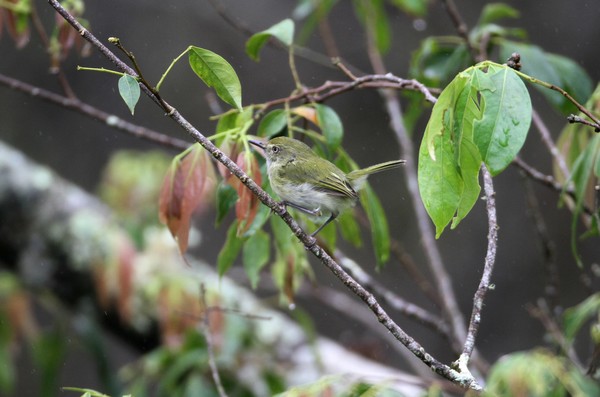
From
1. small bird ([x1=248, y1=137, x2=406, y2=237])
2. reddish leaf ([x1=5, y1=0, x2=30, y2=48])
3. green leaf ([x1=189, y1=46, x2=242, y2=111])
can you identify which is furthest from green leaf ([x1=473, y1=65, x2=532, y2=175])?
reddish leaf ([x1=5, y1=0, x2=30, y2=48])

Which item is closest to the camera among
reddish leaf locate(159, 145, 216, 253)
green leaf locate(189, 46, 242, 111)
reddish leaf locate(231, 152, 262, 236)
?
green leaf locate(189, 46, 242, 111)

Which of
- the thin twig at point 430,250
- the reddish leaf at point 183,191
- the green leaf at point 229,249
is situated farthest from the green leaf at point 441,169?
the thin twig at point 430,250

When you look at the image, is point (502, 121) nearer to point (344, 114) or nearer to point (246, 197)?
point (246, 197)

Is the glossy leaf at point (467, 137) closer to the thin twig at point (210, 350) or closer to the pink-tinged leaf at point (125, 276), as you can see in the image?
the thin twig at point (210, 350)

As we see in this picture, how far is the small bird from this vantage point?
265 centimetres

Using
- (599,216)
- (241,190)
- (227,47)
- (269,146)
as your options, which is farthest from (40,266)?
(227,47)

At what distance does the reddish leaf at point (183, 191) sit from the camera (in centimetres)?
229

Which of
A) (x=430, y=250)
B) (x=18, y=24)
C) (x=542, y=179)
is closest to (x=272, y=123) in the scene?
(x=542, y=179)

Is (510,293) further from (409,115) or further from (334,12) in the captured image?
(409,115)

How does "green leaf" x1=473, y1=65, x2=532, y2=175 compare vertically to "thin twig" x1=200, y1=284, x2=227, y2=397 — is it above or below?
above

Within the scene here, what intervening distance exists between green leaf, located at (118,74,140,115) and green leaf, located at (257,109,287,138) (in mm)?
759

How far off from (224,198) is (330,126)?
15.6 inches

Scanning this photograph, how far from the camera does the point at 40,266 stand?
413 centimetres

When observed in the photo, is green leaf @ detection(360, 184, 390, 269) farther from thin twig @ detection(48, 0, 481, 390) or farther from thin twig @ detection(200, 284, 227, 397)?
thin twig @ detection(48, 0, 481, 390)
